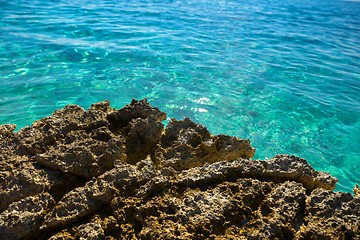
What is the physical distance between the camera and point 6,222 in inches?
107

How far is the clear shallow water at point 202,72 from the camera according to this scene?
7180 mm

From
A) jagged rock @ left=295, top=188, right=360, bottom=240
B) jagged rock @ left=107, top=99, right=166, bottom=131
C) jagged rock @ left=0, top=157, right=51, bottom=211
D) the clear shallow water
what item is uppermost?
jagged rock @ left=107, top=99, right=166, bottom=131

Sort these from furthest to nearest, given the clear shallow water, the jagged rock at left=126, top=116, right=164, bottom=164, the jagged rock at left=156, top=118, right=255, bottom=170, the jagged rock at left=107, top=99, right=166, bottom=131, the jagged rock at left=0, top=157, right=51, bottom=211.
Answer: the clear shallow water < the jagged rock at left=107, top=99, right=166, bottom=131 < the jagged rock at left=126, top=116, right=164, bottom=164 < the jagged rock at left=156, top=118, right=255, bottom=170 < the jagged rock at left=0, top=157, right=51, bottom=211

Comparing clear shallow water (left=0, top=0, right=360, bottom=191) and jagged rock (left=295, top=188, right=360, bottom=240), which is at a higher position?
jagged rock (left=295, top=188, right=360, bottom=240)

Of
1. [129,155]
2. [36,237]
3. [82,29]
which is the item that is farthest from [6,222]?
[82,29]

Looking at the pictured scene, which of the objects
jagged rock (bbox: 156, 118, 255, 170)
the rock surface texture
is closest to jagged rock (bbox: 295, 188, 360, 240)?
the rock surface texture

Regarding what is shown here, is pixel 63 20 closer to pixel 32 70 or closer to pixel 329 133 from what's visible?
pixel 32 70

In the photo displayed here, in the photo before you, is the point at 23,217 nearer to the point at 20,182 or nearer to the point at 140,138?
the point at 20,182

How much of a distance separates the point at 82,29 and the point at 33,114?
7.80 metres

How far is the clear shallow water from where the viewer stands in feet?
23.6

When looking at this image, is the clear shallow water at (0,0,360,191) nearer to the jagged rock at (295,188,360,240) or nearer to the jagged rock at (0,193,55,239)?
the jagged rock at (295,188,360,240)

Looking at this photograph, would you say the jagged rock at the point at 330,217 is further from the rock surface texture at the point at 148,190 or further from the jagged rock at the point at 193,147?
the jagged rock at the point at 193,147

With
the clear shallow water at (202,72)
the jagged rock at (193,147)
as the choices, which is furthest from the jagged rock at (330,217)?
the clear shallow water at (202,72)

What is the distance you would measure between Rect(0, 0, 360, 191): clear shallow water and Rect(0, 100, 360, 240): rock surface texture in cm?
311
